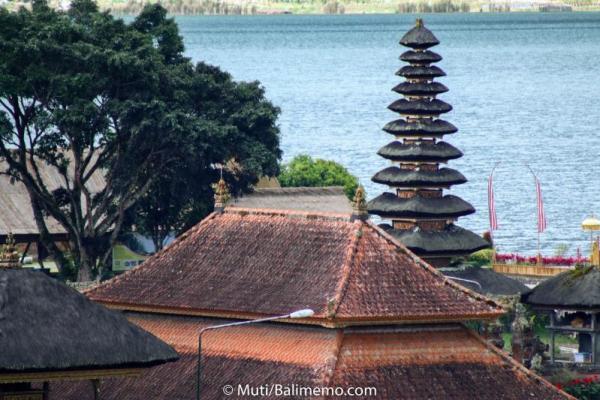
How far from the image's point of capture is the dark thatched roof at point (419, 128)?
85.6 meters

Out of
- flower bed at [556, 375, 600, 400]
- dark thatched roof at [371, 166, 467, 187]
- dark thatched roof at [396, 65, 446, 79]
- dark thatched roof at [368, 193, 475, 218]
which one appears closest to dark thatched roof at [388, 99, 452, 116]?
dark thatched roof at [396, 65, 446, 79]

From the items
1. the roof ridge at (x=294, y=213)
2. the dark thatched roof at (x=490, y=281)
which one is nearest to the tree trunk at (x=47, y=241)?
the dark thatched roof at (x=490, y=281)

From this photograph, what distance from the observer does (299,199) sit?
101 metres

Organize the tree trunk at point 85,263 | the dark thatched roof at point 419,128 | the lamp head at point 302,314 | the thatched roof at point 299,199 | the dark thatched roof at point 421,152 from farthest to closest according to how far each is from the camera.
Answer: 1. the thatched roof at point 299,199
2. the tree trunk at point 85,263
3. the dark thatched roof at point 419,128
4. the dark thatched roof at point 421,152
5. the lamp head at point 302,314

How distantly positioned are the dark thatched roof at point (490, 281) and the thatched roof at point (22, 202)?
68.6 ft

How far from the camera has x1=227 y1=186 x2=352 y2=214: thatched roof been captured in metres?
98.9

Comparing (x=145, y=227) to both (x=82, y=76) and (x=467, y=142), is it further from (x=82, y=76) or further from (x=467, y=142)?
(x=467, y=142)

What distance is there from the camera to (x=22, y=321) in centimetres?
4934

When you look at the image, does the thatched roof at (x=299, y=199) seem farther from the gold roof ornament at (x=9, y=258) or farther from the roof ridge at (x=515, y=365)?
the gold roof ornament at (x=9, y=258)

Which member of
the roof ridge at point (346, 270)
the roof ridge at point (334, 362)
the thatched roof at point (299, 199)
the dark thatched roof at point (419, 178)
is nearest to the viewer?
the roof ridge at point (334, 362)

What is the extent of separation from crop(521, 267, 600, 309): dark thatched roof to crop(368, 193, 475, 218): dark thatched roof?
23.0 feet

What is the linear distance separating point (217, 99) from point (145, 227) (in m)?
5.56

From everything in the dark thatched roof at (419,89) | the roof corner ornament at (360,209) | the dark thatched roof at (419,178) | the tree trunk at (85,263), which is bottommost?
the tree trunk at (85,263)

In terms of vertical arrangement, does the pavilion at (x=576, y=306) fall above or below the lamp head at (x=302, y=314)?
below
